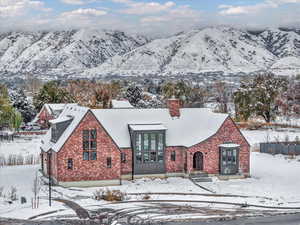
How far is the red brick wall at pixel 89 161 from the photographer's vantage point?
44562 millimetres

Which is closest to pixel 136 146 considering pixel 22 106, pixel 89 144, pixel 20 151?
pixel 89 144

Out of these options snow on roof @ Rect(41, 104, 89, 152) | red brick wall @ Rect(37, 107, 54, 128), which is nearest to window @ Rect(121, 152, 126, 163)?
snow on roof @ Rect(41, 104, 89, 152)

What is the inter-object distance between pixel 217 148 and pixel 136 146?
7.81 metres

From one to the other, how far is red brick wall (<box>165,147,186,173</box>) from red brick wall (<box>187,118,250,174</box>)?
0.86 m

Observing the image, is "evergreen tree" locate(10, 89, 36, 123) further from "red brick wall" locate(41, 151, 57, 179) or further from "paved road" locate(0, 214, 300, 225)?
"paved road" locate(0, 214, 300, 225)

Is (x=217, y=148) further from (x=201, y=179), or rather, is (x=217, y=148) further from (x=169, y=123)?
(x=169, y=123)

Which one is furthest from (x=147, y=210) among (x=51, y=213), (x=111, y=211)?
(x=51, y=213)

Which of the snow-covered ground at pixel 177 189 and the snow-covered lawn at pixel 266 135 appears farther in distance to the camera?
the snow-covered lawn at pixel 266 135

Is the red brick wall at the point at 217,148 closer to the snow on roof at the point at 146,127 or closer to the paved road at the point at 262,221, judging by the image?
the snow on roof at the point at 146,127

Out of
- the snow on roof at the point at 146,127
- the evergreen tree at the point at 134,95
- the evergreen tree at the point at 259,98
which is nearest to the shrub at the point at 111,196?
the snow on roof at the point at 146,127

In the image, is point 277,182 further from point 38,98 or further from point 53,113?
point 38,98

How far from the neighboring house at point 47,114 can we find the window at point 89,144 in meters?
43.0

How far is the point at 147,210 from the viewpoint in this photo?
35.2 m

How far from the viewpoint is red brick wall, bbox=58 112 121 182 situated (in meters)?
44.6
